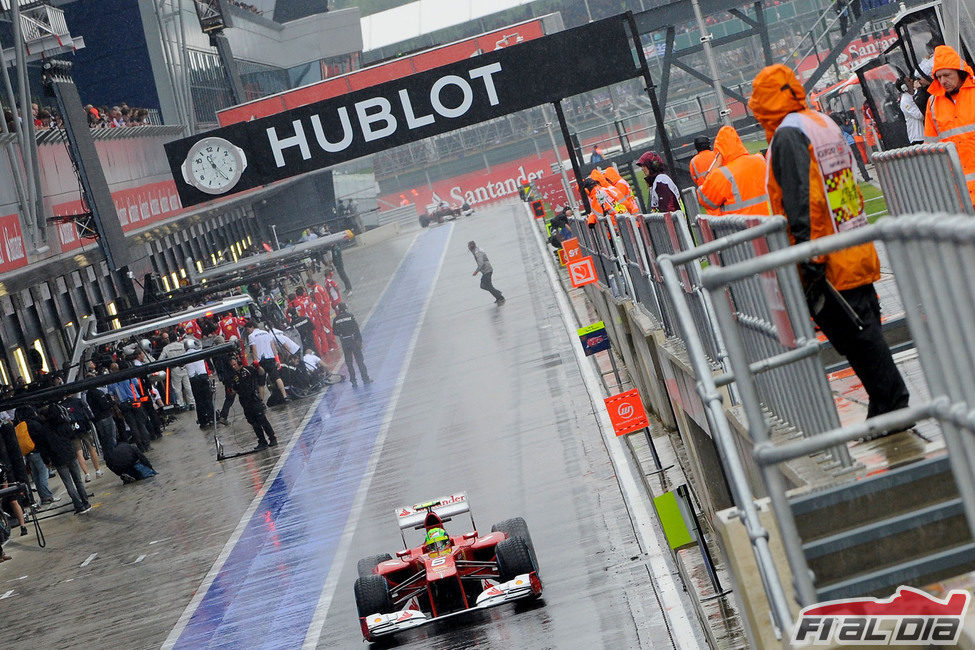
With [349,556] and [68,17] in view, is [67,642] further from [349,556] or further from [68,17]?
[68,17]

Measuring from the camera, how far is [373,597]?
40.8 ft

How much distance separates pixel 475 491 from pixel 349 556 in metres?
2.29

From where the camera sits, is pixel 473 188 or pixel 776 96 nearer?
pixel 776 96

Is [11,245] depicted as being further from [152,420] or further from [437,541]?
[437,541]

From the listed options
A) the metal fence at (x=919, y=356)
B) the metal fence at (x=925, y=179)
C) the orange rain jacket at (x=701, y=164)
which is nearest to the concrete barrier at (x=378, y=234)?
the orange rain jacket at (x=701, y=164)

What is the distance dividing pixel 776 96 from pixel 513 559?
7152mm

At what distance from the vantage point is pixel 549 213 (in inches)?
2319

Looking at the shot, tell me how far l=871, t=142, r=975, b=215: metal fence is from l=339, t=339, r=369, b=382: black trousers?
22200 mm

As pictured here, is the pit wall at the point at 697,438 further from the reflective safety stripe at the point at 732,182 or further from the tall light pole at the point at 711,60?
the tall light pole at the point at 711,60

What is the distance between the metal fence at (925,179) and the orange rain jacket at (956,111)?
1131mm

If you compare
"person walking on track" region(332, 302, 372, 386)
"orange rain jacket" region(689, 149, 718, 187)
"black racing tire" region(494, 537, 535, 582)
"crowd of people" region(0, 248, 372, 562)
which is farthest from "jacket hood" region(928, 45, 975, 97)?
"person walking on track" region(332, 302, 372, 386)

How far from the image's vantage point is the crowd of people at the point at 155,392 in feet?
76.2

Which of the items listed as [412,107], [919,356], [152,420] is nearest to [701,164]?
[412,107]

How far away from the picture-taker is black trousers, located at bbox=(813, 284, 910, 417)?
582 cm
